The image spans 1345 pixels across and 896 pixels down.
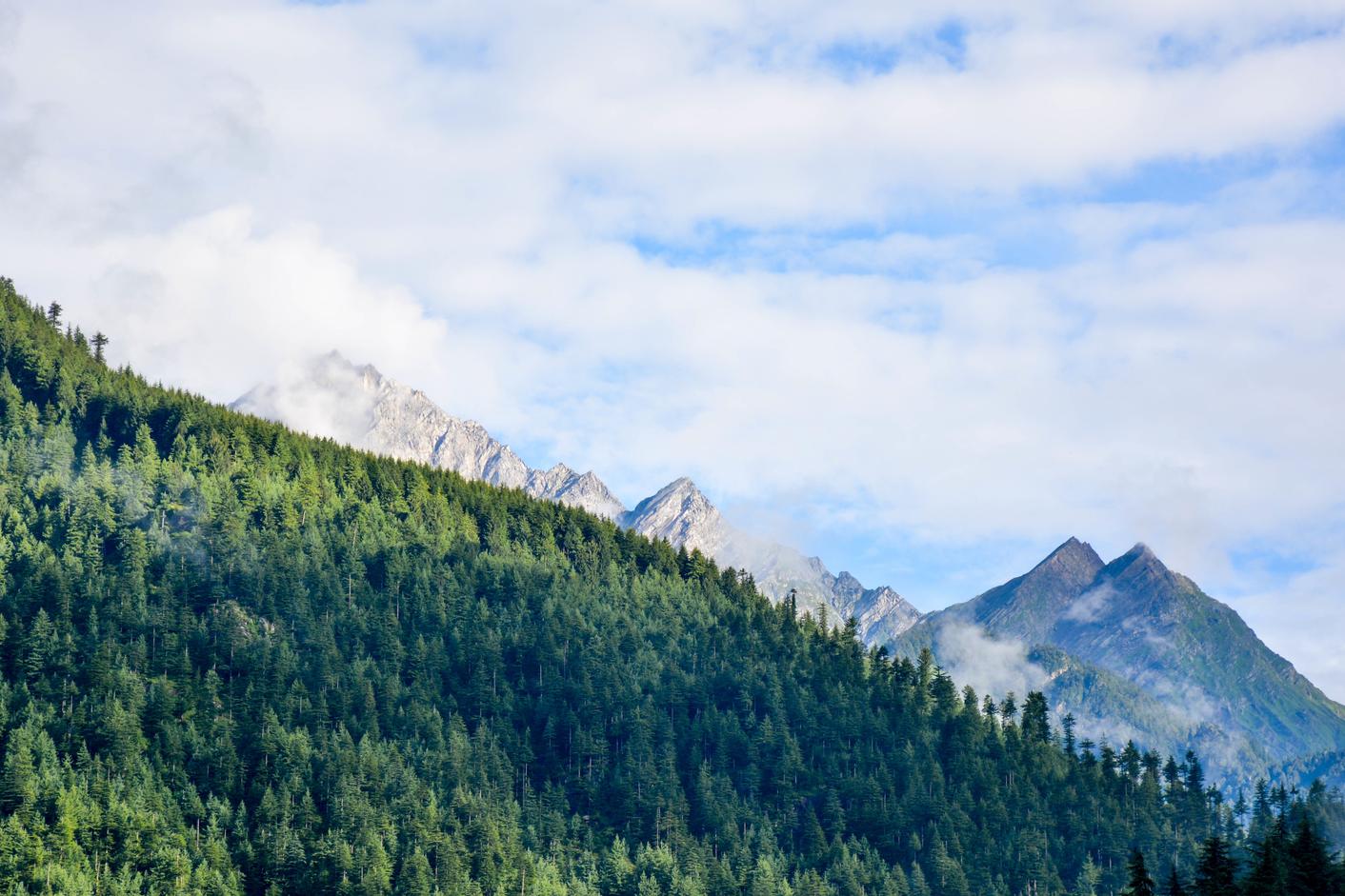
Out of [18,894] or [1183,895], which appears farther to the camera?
[18,894]

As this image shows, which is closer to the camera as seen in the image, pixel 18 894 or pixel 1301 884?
pixel 1301 884

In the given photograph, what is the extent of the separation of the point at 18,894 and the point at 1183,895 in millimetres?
144711

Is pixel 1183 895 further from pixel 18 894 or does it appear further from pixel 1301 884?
pixel 18 894

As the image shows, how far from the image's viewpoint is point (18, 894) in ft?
648

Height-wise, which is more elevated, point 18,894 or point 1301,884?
point 18,894

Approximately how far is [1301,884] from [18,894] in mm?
153519

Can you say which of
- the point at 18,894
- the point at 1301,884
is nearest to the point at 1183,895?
the point at 1301,884

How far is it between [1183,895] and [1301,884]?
37.3 ft

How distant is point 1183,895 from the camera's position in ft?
431

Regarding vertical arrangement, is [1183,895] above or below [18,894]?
below

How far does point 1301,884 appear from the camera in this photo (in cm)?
13375
